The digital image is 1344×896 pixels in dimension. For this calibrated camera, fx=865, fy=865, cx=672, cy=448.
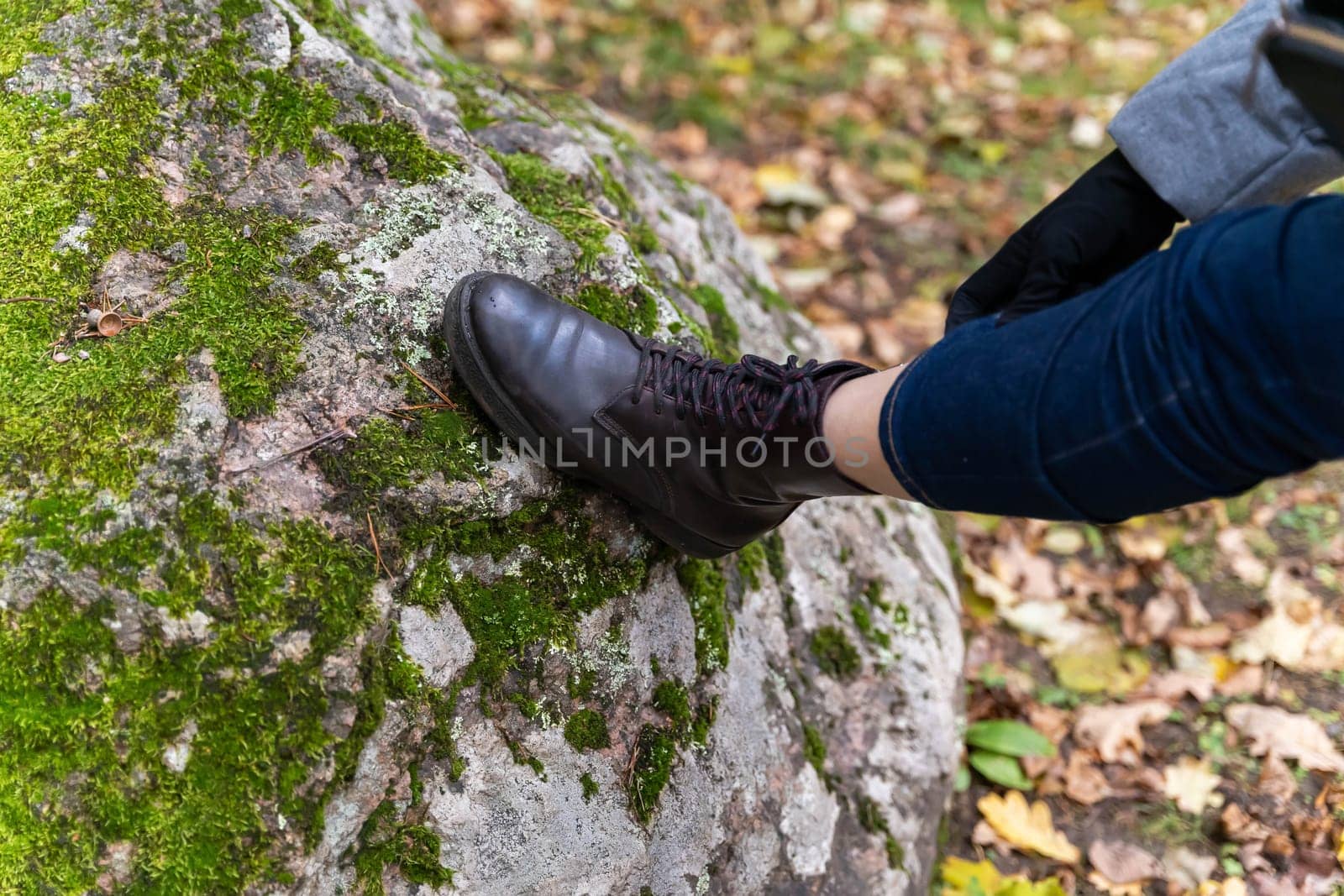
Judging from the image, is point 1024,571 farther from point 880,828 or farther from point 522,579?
point 522,579

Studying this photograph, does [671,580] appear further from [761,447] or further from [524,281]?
[524,281]

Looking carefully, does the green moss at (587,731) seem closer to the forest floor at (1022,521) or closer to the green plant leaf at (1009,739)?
the forest floor at (1022,521)

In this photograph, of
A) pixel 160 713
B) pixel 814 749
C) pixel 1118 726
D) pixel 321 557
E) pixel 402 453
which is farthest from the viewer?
pixel 1118 726

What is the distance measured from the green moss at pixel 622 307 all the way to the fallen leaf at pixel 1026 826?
1950mm

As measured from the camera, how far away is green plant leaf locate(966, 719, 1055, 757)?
9.68 feet

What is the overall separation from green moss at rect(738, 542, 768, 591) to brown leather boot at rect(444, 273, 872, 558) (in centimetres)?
38

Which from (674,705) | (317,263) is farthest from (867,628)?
(317,263)

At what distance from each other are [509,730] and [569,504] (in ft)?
1.75

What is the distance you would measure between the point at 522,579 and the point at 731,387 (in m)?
0.65

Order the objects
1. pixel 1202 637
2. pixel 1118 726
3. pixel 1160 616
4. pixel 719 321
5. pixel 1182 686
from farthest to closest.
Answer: pixel 1160 616 → pixel 1202 637 → pixel 1182 686 → pixel 1118 726 → pixel 719 321

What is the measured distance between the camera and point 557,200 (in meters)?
2.50

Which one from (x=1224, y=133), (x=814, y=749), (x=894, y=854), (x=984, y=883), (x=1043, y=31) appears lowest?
(x=984, y=883)

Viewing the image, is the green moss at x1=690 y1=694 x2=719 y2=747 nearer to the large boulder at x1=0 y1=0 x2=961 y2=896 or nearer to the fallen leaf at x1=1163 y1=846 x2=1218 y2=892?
the large boulder at x1=0 y1=0 x2=961 y2=896

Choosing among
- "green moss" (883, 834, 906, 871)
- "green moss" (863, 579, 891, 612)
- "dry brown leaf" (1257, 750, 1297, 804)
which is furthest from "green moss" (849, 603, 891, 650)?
"dry brown leaf" (1257, 750, 1297, 804)
